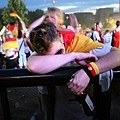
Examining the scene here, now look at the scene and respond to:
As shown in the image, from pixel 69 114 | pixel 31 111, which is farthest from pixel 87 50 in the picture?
pixel 31 111

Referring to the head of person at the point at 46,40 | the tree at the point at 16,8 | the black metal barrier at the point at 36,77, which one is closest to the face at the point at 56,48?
the head of person at the point at 46,40

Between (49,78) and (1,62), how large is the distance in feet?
26.8

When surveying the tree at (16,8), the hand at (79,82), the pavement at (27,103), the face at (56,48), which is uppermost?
the face at (56,48)

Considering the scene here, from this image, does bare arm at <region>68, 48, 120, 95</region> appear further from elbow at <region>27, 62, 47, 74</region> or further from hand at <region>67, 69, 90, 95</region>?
elbow at <region>27, 62, 47, 74</region>

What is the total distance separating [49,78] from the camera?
1.30 meters

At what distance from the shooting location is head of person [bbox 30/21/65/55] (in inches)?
53.0

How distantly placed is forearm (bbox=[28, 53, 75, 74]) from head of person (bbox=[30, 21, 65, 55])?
3 centimetres

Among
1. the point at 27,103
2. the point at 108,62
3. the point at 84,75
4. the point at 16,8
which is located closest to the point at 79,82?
the point at 84,75

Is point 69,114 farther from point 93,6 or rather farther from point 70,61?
point 93,6

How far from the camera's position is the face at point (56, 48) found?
137 centimetres

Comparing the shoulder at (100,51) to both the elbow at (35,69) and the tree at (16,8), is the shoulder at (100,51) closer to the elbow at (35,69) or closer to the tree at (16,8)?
the elbow at (35,69)

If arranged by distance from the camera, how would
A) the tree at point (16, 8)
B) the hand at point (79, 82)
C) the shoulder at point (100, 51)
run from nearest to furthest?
1. the hand at point (79, 82)
2. the shoulder at point (100, 51)
3. the tree at point (16, 8)

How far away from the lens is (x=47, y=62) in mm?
1356

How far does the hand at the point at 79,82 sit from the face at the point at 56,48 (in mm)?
157
